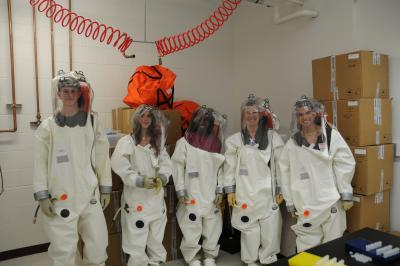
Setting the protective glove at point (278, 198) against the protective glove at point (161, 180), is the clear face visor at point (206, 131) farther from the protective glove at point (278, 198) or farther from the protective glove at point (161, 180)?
the protective glove at point (278, 198)

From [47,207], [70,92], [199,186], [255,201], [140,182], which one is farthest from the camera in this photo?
[199,186]

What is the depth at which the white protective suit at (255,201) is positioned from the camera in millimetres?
2617

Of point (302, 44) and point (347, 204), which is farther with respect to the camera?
point (302, 44)

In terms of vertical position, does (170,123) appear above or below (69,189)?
above

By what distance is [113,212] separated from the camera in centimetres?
275

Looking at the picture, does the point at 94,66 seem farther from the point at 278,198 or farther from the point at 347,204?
the point at 347,204

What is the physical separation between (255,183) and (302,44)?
1.62 m

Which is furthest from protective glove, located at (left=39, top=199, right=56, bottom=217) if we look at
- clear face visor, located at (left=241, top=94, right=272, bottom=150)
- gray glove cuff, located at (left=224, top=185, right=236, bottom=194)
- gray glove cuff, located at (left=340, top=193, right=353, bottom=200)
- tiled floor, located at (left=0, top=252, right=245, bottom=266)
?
gray glove cuff, located at (left=340, top=193, right=353, bottom=200)

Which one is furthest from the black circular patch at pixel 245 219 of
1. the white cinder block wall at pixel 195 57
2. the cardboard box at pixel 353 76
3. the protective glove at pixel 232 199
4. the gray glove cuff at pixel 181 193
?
the white cinder block wall at pixel 195 57

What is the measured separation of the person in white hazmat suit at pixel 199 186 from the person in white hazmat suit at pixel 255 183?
0.12 m

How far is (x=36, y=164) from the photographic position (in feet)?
7.18

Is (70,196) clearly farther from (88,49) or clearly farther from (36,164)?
(88,49)

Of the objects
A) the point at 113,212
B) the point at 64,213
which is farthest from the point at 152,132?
the point at 64,213

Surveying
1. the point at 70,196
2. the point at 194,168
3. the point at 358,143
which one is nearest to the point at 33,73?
the point at 70,196
